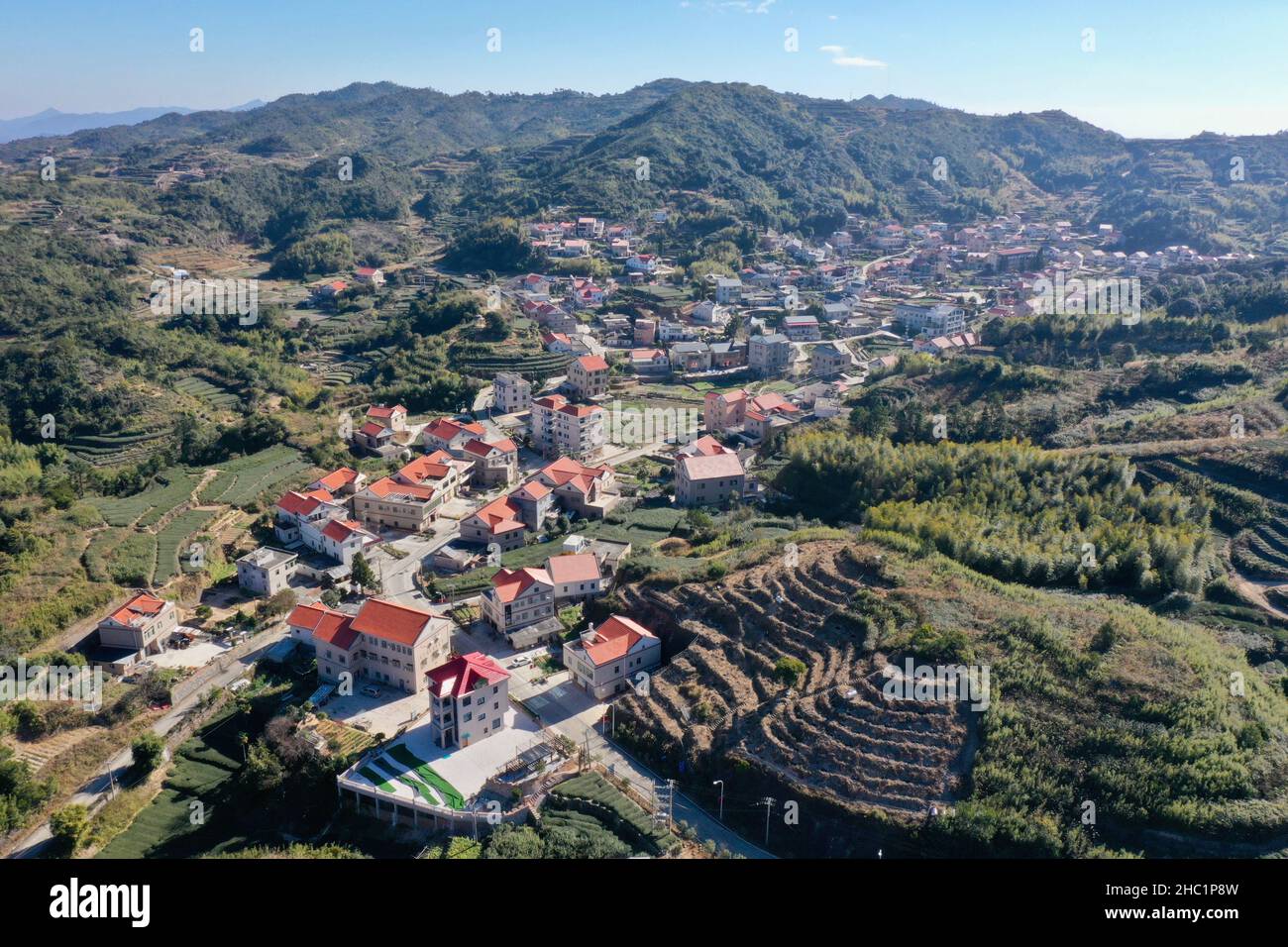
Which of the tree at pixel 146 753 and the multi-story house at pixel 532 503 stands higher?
the multi-story house at pixel 532 503

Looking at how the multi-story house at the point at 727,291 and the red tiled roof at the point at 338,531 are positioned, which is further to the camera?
the multi-story house at the point at 727,291

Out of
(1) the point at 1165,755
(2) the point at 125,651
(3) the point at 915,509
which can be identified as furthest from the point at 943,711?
(2) the point at 125,651

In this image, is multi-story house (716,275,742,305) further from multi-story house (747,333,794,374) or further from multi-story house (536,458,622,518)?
multi-story house (536,458,622,518)

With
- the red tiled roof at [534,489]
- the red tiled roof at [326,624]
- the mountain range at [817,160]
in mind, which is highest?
the mountain range at [817,160]

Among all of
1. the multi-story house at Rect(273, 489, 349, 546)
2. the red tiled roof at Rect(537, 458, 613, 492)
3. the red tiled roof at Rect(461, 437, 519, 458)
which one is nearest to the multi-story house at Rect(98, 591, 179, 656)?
the multi-story house at Rect(273, 489, 349, 546)

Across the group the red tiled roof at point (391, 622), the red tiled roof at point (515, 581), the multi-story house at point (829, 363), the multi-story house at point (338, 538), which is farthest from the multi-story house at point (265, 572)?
the multi-story house at point (829, 363)

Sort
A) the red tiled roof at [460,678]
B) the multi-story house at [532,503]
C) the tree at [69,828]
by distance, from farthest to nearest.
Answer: the multi-story house at [532,503] → the red tiled roof at [460,678] → the tree at [69,828]

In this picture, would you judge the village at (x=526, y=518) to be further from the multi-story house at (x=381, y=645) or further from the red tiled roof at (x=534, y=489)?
the red tiled roof at (x=534, y=489)

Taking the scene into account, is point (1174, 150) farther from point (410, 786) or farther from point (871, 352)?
point (410, 786)
